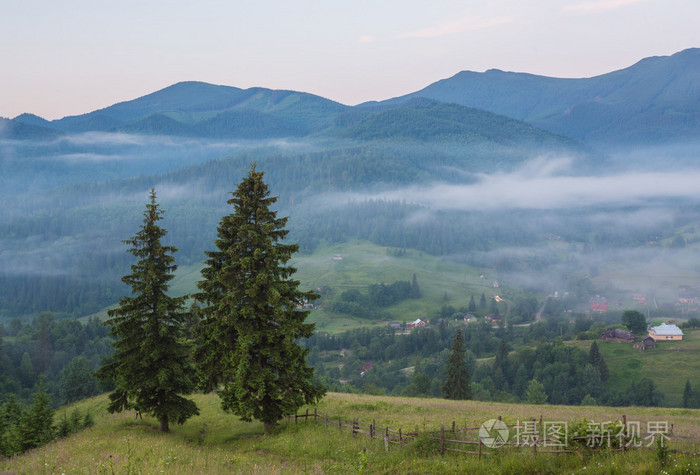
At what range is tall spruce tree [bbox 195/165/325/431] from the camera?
26656mm

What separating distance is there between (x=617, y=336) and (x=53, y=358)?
6735 inches

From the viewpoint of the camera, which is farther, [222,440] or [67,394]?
[67,394]

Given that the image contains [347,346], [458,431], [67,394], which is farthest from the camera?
[347,346]

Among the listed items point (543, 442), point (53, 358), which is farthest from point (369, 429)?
point (53, 358)

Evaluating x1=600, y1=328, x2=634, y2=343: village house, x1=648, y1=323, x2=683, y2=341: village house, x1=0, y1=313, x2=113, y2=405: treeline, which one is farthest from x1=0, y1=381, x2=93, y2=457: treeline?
x1=648, y1=323, x2=683, y2=341: village house

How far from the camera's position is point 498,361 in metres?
138

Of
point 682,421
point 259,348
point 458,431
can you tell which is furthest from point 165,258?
point 682,421

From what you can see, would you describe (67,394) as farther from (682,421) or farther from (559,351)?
(559,351)

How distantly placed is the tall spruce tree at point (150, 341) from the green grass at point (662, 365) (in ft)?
350

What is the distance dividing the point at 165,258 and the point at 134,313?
153 inches

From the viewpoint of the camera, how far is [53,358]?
140 m

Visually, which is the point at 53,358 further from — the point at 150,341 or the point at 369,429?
the point at 369,429

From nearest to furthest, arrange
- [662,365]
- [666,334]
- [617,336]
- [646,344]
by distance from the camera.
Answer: [662,365] < [646,344] < [666,334] < [617,336]

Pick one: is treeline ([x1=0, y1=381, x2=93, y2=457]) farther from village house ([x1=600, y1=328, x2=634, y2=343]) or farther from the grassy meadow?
village house ([x1=600, y1=328, x2=634, y2=343])
